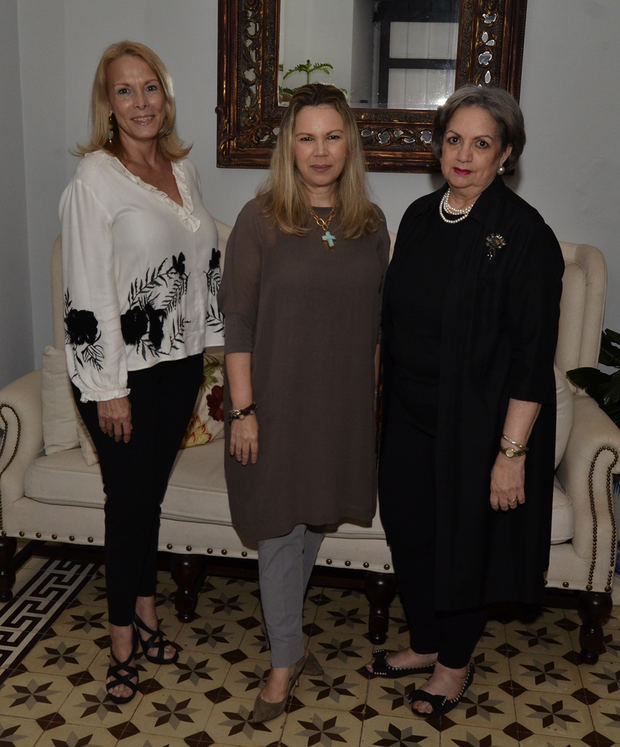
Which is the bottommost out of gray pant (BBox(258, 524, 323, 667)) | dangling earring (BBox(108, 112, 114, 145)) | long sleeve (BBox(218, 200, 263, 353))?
gray pant (BBox(258, 524, 323, 667))

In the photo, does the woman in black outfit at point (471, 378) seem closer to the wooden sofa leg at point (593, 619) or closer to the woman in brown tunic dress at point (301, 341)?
the woman in brown tunic dress at point (301, 341)

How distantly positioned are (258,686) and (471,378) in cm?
114

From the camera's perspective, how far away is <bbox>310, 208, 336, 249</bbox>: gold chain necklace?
2020 mm

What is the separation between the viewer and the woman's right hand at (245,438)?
2.05m

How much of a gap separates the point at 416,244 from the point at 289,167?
0.37 metres

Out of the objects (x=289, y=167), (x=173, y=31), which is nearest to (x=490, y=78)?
(x=173, y=31)

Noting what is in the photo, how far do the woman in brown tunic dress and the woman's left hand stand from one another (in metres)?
0.33

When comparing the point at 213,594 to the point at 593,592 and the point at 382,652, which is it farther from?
the point at 593,592

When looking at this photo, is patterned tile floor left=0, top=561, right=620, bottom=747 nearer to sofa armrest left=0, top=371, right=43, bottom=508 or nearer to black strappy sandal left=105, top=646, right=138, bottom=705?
black strappy sandal left=105, top=646, right=138, bottom=705

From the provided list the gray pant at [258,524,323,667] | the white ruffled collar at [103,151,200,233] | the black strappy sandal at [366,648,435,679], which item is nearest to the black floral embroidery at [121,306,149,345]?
the white ruffled collar at [103,151,200,233]

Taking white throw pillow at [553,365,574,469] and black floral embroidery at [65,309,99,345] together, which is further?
white throw pillow at [553,365,574,469]

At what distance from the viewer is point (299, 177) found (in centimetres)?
202

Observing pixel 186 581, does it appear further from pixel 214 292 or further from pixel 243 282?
pixel 243 282

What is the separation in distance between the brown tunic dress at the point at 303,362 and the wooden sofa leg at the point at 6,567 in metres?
1.04
